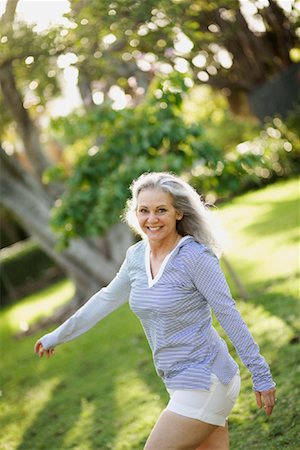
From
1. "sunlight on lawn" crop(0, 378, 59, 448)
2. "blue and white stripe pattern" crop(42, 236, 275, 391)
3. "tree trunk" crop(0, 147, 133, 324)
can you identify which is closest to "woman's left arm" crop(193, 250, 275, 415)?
"blue and white stripe pattern" crop(42, 236, 275, 391)

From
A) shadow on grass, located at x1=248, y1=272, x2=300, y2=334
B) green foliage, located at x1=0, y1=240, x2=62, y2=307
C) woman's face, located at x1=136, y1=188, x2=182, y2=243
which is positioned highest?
woman's face, located at x1=136, y1=188, x2=182, y2=243

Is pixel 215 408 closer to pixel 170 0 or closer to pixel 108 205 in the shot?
pixel 170 0

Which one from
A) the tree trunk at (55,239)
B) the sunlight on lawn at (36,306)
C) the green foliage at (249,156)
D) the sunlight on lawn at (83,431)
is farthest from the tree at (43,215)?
the sunlight on lawn at (83,431)

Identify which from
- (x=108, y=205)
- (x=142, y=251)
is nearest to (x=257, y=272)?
(x=108, y=205)

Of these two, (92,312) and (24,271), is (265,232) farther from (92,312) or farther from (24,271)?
(92,312)

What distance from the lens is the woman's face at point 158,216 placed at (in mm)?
3773

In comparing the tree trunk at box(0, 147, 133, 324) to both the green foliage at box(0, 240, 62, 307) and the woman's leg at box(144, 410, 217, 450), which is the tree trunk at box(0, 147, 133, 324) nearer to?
the green foliage at box(0, 240, 62, 307)

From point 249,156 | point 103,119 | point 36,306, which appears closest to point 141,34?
point 103,119

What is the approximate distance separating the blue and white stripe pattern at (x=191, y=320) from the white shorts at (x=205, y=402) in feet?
0.09

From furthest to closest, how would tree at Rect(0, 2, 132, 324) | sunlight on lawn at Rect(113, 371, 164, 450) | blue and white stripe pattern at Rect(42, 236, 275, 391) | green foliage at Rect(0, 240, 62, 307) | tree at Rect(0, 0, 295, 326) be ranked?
1. green foliage at Rect(0, 240, 62, 307)
2. tree at Rect(0, 2, 132, 324)
3. tree at Rect(0, 0, 295, 326)
4. sunlight on lawn at Rect(113, 371, 164, 450)
5. blue and white stripe pattern at Rect(42, 236, 275, 391)

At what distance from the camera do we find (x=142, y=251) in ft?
13.0

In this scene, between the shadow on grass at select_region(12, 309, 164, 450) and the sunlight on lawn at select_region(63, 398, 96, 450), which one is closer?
the sunlight on lawn at select_region(63, 398, 96, 450)

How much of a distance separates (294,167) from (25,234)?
36.0 feet

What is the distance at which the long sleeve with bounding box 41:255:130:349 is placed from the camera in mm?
4109
